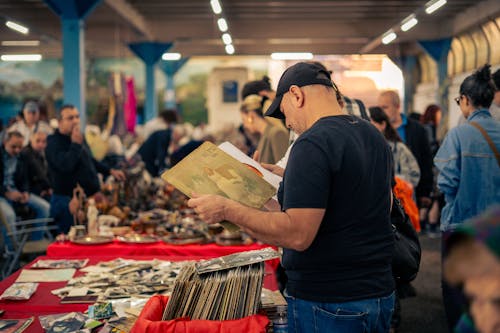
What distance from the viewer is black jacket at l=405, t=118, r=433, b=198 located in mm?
5871

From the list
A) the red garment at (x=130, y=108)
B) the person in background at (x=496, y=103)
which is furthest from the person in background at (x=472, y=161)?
the red garment at (x=130, y=108)

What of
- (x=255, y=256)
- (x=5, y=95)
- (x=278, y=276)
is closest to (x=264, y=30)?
(x=5, y=95)

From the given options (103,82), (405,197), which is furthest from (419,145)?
(103,82)

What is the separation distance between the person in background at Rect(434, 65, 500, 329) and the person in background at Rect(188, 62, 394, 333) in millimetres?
1730

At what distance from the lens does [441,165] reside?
3.91 metres

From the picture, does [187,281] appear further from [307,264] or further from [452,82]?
[452,82]

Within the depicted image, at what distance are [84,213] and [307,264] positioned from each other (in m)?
3.40

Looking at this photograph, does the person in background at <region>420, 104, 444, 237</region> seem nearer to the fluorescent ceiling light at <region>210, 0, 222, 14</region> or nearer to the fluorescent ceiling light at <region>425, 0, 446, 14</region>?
the fluorescent ceiling light at <region>425, 0, 446, 14</region>

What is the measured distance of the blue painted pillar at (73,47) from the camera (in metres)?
10.4

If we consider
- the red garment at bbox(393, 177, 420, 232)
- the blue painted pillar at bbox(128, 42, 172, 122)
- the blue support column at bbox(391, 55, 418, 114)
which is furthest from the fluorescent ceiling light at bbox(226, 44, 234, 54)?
the red garment at bbox(393, 177, 420, 232)

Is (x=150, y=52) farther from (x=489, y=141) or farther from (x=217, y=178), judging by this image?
(x=217, y=178)

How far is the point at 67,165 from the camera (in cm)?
610

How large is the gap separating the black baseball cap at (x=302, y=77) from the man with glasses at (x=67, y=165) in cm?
421

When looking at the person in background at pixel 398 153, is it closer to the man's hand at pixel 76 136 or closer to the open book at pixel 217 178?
the man's hand at pixel 76 136
